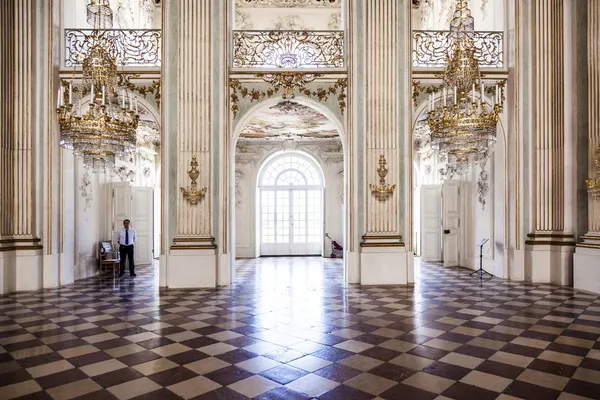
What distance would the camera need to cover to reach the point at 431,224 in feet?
44.5

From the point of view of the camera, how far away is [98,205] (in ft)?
36.7

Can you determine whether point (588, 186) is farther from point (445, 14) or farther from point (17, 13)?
point (17, 13)

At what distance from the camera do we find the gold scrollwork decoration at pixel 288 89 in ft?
29.6

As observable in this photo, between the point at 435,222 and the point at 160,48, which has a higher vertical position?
the point at 160,48

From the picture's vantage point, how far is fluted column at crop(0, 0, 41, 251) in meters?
8.17

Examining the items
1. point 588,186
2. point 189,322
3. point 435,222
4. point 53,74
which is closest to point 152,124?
point 53,74

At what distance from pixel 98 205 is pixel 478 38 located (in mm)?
10124

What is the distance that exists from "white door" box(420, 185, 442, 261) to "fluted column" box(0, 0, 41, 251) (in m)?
10.5

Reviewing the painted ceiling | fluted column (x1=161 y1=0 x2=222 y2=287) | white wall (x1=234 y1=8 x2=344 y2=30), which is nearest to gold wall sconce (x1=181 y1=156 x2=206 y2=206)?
fluted column (x1=161 y1=0 x2=222 y2=287)

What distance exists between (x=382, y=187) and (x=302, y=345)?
477 cm

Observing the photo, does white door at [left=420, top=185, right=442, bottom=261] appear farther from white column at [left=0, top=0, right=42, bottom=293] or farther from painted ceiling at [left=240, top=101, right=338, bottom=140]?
white column at [left=0, top=0, right=42, bottom=293]

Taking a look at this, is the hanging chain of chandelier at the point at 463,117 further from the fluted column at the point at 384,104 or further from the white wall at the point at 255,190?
the white wall at the point at 255,190

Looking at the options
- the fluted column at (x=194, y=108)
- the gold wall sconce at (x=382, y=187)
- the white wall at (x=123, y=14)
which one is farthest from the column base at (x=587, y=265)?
the white wall at (x=123, y=14)

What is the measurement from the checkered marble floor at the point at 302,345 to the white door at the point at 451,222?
4262 mm
